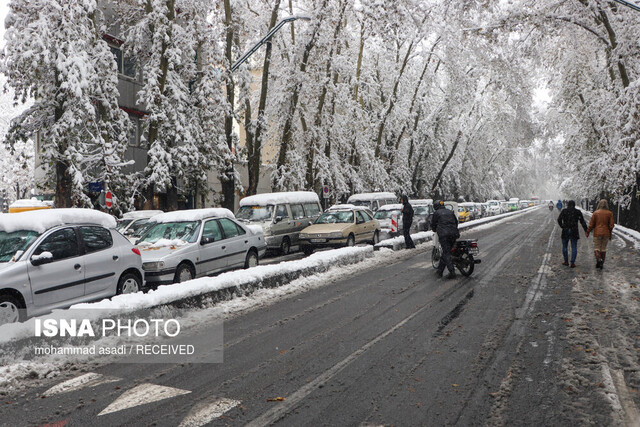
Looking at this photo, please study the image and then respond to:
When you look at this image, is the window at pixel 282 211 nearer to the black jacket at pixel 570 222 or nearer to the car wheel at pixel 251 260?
the car wheel at pixel 251 260

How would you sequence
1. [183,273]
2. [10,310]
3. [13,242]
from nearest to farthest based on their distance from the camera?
[10,310]
[13,242]
[183,273]

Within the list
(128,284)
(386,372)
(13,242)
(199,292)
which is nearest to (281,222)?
(128,284)

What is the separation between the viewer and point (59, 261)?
24.9 ft

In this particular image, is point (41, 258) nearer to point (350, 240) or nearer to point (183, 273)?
point (183, 273)

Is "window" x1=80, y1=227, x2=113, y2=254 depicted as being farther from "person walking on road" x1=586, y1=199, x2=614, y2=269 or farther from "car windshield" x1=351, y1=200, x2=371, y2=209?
"car windshield" x1=351, y1=200, x2=371, y2=209

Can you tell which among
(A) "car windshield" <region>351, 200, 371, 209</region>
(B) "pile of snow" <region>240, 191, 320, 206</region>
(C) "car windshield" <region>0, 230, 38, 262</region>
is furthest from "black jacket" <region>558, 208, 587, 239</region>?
(A) "car windshield" <region>351, 200, 371, 209</region>

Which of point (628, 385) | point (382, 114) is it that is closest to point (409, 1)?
point (382, 114)

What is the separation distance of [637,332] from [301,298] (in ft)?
17.6

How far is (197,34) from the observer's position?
21.1m

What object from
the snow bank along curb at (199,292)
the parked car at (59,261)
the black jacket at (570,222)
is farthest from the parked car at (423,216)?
the parked car at (59,261)

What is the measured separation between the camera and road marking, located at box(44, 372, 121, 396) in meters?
4.92

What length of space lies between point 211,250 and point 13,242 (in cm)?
440

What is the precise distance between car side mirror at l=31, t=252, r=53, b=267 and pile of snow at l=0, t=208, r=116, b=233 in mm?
529

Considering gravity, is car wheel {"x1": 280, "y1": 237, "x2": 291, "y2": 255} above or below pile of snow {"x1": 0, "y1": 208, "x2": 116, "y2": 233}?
below
